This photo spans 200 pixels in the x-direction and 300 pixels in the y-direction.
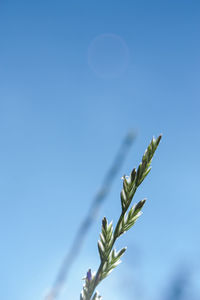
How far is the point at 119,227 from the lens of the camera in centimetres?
111

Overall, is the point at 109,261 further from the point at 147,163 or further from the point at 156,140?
the point at 156,140

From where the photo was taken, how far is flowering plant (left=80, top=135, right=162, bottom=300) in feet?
3.39

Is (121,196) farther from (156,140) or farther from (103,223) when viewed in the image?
(156,140)

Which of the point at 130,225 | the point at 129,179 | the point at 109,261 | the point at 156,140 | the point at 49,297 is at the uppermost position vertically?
the point at 156,140

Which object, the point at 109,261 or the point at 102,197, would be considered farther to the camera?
the point at 109,261

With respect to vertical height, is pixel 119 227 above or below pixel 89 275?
above

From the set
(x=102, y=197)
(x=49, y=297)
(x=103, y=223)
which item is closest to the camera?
(x=49, y=297)

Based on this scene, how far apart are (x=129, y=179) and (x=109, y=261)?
0.35m

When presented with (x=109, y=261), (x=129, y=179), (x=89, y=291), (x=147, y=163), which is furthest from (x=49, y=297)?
(x=147, y=163)

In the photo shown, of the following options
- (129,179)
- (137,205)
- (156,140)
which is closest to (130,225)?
(137,205)

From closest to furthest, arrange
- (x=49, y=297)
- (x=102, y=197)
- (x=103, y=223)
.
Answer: (x=49, y=297) → (x=102, y=197) → (x=103, y=223)

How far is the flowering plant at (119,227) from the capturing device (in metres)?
1.03

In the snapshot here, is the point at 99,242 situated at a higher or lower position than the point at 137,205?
lower

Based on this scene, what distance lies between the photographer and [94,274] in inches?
41.1
